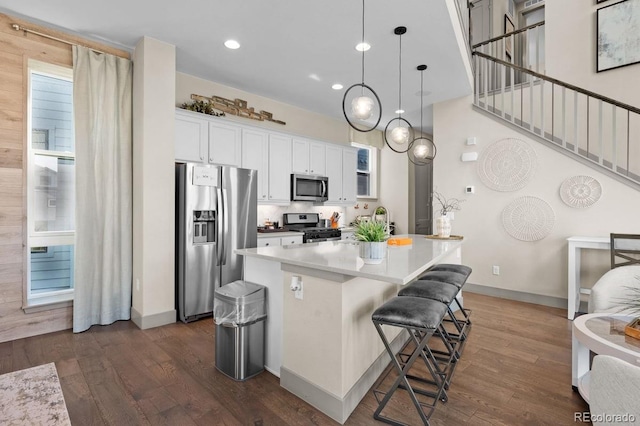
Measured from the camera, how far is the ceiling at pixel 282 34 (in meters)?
2.86

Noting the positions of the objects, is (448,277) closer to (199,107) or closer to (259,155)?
(259,155)

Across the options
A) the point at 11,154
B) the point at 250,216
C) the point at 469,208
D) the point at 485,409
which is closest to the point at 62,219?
the point at 11,154

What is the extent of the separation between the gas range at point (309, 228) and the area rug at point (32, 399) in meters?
3.92

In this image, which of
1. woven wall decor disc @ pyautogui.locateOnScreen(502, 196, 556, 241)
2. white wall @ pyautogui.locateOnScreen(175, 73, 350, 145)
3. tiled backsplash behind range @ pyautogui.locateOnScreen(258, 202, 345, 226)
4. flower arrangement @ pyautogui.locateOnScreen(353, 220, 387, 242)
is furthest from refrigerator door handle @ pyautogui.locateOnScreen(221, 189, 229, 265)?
woven wall decor disc @ pyautogui.locateOnScreen(502, 196, 556, 241)

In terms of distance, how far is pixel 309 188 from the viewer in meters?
5.55

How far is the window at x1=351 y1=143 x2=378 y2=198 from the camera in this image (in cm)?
717

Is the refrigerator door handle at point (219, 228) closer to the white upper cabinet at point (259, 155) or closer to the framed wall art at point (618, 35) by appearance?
the white upper cabinet at point (259, 155)

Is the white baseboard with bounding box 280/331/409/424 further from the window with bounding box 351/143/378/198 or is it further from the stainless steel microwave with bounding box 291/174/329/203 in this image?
the window with bounding box 351/143/378/198

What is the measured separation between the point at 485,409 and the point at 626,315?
104 cm

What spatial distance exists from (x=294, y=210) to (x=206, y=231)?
7.20ft

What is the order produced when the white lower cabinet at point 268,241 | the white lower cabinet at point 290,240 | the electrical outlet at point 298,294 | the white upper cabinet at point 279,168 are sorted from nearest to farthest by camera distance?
1. the electrical outlet at point 298,294
2. the white lower cabinet at point 268,241
3. the white lower cabinet at point 290,240
4. the white upper cabinet at point 279,168

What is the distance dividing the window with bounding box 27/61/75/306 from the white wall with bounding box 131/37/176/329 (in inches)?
25.5

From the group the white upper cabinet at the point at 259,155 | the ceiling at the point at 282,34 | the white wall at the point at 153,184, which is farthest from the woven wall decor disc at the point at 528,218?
the white wall at the point at 153,184

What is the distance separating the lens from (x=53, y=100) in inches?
133
